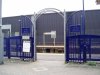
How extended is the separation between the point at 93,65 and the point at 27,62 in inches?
214

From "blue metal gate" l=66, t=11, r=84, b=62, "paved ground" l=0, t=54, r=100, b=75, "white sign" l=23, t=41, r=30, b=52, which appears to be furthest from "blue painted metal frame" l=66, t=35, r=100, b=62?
"white sign" l=23, t=41, r=30, b=52

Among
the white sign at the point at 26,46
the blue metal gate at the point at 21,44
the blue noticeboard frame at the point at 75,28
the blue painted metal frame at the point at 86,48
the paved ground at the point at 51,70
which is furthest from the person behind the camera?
the blue metal gate at the point at 21,44

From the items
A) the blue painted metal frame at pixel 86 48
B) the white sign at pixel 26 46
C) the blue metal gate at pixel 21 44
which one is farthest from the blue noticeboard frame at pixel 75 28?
the white sign at pixel 26 46

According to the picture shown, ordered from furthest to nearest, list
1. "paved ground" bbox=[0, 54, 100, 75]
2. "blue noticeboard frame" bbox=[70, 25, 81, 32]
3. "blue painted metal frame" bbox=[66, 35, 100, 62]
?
A: 1. "blue noticeboard frame" bbox=[70, 25, 81, 32]
2. "blue painted metal frame" bbox=[66, 35, 100, 62]
3. "paved ground" bbox=[0, 54, 100, 75]

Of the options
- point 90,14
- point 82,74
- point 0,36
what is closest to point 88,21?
point 90,14

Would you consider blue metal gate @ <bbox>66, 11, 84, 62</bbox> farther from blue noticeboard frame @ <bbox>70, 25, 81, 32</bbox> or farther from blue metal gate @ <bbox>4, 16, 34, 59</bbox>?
blue metal gate @ <bbox>4, 16, 34, 59</bbox>

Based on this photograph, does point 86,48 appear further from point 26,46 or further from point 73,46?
point 26,46

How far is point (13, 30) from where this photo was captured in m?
46.7

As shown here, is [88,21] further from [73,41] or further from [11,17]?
[73,41]

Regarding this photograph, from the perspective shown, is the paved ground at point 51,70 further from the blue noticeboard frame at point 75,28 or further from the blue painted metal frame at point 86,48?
the blue noticeboard frame at point 75,28

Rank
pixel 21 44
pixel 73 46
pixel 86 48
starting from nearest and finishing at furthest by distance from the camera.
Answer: pixel 86 48 → pixel 73 46 → pixel 21 44

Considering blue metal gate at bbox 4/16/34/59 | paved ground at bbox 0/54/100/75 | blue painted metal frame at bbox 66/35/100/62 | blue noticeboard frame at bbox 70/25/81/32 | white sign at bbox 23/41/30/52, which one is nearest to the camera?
paved ground at bbox 0/54/100/75

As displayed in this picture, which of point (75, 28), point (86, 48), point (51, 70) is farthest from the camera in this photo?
point (75, 28)

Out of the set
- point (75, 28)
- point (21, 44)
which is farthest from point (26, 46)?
point (75, 28)
